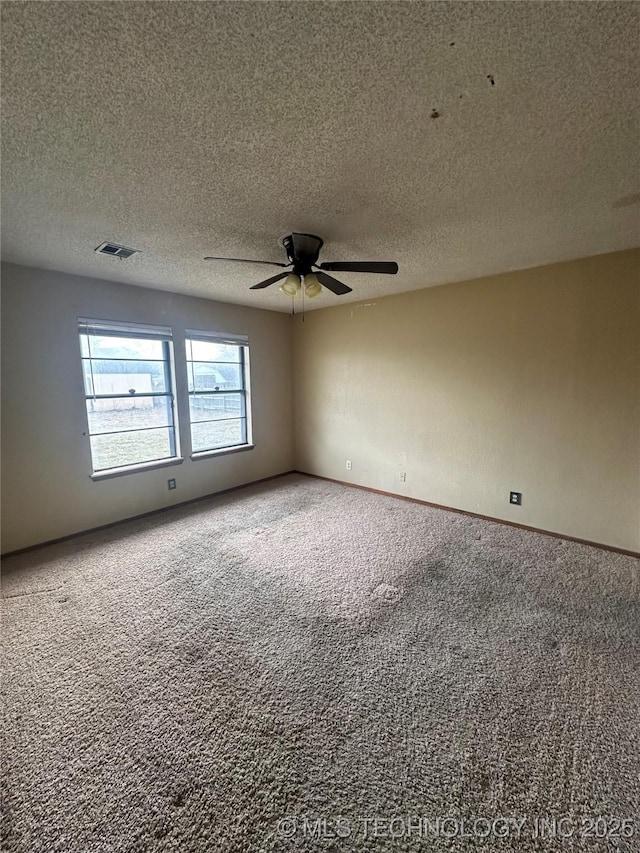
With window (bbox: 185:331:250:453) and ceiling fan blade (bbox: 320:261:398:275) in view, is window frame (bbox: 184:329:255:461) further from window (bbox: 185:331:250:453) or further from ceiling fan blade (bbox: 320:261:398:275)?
ceiling fan blade (bbox: 320:261:398:275)

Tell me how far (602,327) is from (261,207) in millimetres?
2848

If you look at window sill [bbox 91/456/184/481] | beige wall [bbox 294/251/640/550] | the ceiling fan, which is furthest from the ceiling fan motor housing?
window sill [bbox 91/456/184/481]

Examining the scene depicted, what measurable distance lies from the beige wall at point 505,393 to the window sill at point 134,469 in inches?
85.1

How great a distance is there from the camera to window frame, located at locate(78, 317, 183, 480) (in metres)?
3.23

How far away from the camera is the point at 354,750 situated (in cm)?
138

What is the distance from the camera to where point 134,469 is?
3570 millimetres

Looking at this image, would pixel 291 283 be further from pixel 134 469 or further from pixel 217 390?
pixel 134 469

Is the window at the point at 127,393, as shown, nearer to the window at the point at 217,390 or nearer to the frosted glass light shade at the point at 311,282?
the window at the point at 217,390

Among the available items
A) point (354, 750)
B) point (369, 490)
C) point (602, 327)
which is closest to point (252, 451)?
point (369, 490)

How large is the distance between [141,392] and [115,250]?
4.95 feet

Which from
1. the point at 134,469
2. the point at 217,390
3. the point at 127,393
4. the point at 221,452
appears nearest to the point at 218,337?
the point at 217,390

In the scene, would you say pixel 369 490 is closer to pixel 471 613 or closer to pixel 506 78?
pixel 471 613

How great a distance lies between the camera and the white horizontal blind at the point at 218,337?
3967mm

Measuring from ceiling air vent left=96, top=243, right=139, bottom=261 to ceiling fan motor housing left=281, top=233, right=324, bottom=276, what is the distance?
1234mm
